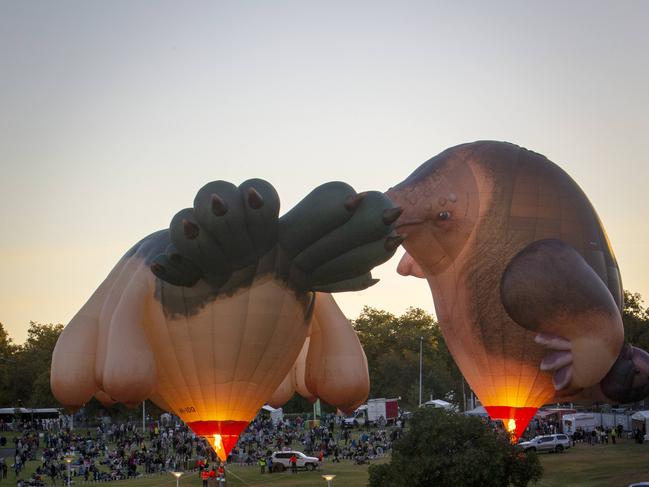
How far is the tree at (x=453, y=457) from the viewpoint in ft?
45.8

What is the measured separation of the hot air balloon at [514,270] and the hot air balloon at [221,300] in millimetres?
4209

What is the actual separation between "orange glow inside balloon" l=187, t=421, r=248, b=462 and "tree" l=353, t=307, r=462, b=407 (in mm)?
39808

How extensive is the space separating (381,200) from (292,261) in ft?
5.75

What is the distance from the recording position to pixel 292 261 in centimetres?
1538

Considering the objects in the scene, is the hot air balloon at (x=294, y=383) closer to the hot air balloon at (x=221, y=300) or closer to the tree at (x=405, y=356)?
the hot air balloon at (x=221, y=300)

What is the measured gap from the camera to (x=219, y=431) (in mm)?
16547

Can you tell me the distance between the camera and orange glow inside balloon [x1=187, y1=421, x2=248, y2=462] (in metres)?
16.5

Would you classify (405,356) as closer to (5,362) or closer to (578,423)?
(5,362)

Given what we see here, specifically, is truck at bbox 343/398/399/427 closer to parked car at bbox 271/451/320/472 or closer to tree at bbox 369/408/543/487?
parked car at bbox 271/451/320/472

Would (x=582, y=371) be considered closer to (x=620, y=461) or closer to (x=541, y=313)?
(x=541, y=313)

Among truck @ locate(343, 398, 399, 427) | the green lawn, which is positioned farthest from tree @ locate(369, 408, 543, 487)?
truck @ locate(343, 398, 399, 427)

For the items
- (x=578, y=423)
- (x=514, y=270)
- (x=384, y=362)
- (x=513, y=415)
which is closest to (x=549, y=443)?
(x=513, y=415)

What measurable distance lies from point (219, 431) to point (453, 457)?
4314 millimetres

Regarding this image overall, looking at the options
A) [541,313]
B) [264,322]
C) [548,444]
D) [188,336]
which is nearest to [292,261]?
[264,322]
